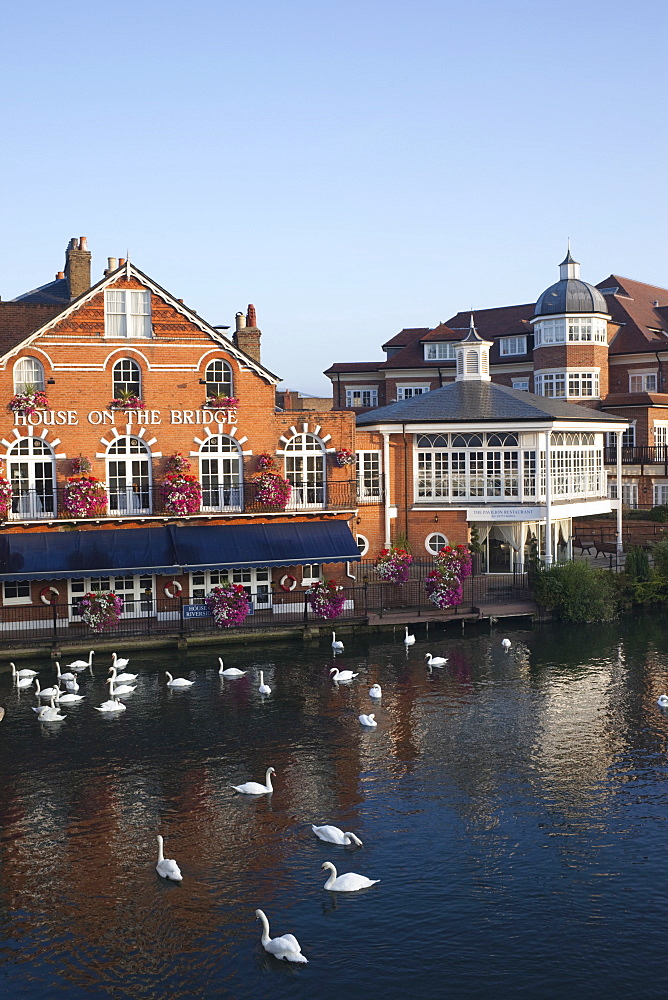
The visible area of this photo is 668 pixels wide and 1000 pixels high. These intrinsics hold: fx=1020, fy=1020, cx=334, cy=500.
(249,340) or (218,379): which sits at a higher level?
(249,340)

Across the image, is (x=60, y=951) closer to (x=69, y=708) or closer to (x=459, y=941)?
(x=459, y=941)

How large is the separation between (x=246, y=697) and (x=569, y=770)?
35.2ft

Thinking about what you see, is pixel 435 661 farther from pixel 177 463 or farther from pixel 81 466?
pixel 81 466

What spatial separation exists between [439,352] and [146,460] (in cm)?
3977

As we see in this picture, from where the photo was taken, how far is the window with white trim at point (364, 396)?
78062 mm

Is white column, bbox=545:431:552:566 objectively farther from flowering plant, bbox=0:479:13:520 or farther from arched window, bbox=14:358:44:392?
flowering plant, bbox=0:479:13:520

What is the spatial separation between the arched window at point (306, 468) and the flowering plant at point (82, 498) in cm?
808

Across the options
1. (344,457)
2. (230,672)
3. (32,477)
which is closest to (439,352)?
(344,457)

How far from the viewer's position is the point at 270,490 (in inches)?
1594

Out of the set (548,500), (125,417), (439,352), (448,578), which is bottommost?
(448,578)

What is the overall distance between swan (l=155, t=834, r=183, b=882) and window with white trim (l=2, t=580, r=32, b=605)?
21.0m

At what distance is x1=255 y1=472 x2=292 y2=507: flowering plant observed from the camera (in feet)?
133

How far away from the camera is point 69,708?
29812mm

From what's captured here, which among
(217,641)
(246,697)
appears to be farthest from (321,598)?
A: (246,697)
